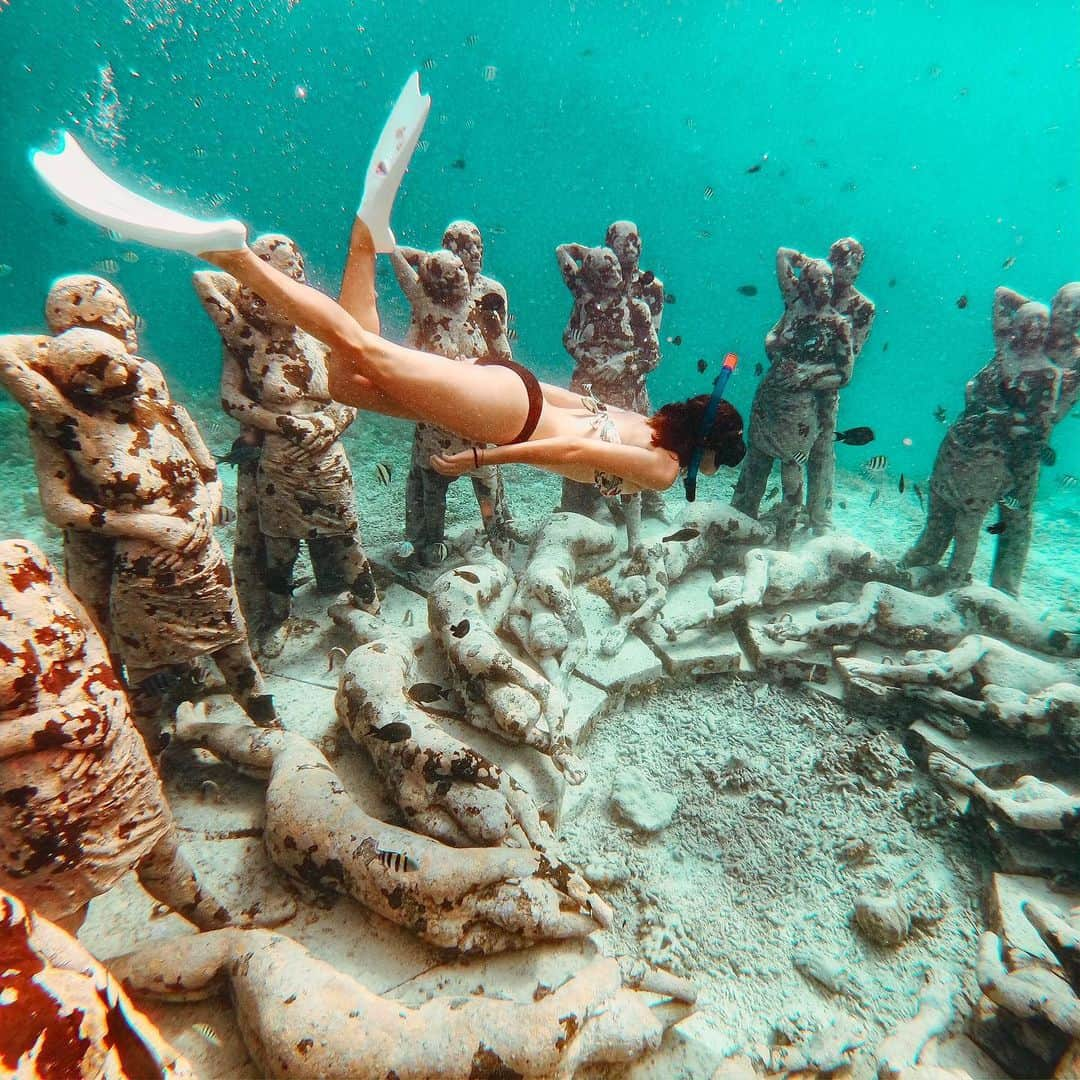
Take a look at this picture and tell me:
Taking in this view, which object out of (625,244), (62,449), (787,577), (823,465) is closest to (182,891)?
(62,449)

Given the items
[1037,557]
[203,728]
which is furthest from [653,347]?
[1037,557]

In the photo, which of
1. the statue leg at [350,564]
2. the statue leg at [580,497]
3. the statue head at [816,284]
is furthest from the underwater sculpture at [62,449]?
the statue head at [816,284]

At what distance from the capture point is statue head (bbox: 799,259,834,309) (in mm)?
6961

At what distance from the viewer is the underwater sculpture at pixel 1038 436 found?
6.17 m

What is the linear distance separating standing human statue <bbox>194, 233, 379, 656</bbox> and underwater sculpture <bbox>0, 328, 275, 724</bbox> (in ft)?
3.25

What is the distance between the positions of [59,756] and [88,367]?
1.94 meters

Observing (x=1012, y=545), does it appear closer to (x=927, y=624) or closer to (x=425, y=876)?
(x=927, y=624)

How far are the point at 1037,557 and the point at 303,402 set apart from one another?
521 inches

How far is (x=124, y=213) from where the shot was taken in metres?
2.53

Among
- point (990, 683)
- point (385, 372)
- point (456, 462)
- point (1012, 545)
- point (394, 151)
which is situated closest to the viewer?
point (394, 151)

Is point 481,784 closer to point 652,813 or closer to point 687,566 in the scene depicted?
point 652,813

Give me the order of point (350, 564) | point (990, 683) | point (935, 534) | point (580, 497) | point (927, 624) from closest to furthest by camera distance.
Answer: point (990, 683)
point (350, 564)
point (927, 624)
point (935, 534)
point (580, 497)

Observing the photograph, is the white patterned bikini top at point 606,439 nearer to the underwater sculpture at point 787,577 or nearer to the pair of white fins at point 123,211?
the underwater sculpture at point 787,577

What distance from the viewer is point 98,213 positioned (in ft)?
7.93
